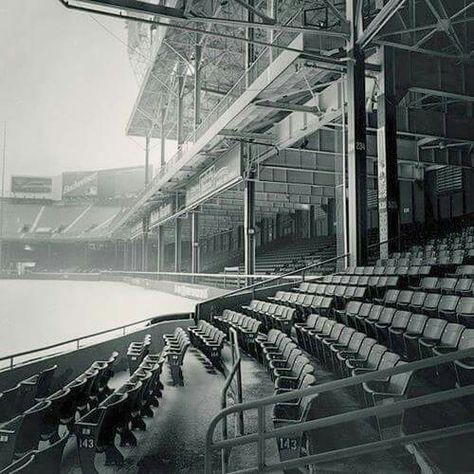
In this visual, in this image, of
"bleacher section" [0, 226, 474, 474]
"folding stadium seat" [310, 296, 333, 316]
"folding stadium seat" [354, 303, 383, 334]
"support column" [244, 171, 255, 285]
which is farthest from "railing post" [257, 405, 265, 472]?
"support column" [244, 171, 255, 285]

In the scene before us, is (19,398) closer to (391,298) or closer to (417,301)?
(391,298)

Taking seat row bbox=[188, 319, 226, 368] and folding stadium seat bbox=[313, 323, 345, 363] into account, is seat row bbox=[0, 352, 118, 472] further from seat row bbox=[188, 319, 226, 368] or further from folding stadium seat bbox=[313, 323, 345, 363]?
folding stadium seat bbox=[313, 323, 345, 363]

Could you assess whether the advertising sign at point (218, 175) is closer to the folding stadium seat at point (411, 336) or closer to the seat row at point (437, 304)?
the seat row at point (437, 304)

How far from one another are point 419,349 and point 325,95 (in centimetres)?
1030

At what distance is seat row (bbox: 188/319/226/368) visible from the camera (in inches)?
324

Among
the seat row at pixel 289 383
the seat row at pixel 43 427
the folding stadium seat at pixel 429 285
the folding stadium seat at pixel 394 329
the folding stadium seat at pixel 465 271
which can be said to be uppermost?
the folding stadium seat at pixel 465 271

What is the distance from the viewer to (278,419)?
13.7ft

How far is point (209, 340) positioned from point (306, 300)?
6.48 feet

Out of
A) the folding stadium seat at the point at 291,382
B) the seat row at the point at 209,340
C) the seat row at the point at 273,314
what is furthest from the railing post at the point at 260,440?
the seat row at the point at 273,314

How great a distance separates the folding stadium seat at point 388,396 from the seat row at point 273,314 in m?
4.38

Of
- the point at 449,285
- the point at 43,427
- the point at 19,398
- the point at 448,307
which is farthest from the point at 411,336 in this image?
the point at 19,398

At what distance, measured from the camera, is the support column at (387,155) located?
1214 cm

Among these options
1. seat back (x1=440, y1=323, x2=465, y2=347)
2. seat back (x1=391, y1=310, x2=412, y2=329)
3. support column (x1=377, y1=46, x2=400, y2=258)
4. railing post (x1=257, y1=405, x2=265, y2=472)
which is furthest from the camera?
support column (x1=377, y1=46, x2=400, y2=258)

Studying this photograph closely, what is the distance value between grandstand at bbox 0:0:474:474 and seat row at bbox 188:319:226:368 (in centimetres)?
7
